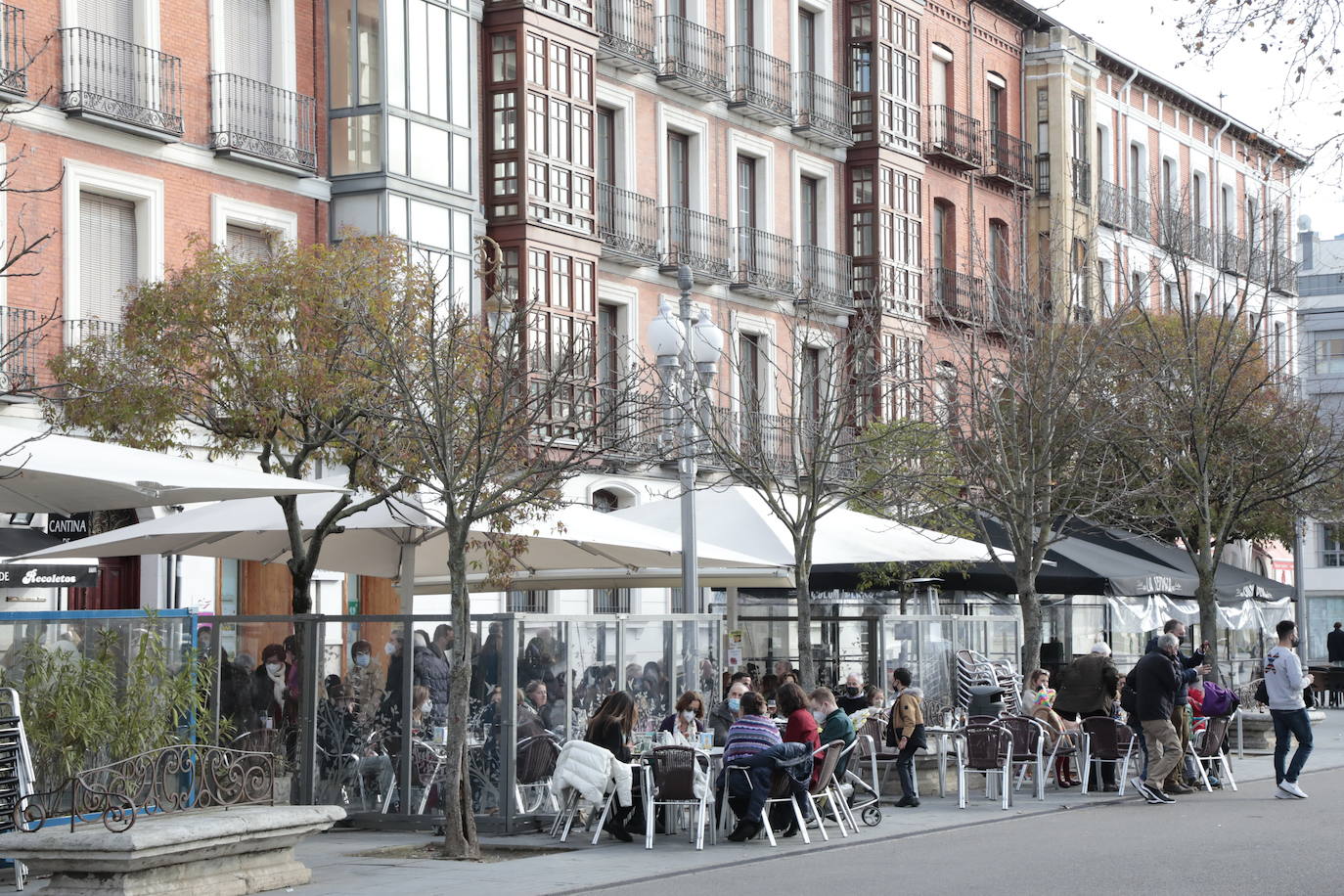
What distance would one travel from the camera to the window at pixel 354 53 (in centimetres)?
2759

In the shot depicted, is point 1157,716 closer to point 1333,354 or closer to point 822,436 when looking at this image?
point 822,436

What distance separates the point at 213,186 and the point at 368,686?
37.8 feet

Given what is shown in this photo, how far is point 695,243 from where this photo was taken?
34625mm

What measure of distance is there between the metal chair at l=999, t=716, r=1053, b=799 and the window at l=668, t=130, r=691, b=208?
1781 cm

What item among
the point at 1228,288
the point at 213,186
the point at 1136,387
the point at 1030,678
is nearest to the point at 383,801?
the point at 1030,678

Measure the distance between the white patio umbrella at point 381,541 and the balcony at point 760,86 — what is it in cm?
1597

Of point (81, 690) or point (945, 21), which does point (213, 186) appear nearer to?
point (81, 690)

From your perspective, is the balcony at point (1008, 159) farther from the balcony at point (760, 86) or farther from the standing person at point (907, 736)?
the standing person at point (907, 736)

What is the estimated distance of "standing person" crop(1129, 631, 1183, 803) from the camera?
1834cm

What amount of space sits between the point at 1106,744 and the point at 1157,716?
3.64 ft

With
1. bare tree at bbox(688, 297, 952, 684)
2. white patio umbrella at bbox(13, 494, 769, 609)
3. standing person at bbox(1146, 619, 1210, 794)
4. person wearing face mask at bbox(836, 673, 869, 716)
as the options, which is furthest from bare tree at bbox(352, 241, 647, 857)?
standing person at bbox(1146, 619, 1210, 794)

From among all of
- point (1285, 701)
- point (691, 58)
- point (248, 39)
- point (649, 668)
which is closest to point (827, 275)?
point (691, 58)

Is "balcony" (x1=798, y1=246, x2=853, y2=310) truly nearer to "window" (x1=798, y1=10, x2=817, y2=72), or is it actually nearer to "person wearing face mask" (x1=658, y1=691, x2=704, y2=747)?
"window" (x1=798, y1=10, x2=817, y2=72)

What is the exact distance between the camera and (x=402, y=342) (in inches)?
720
